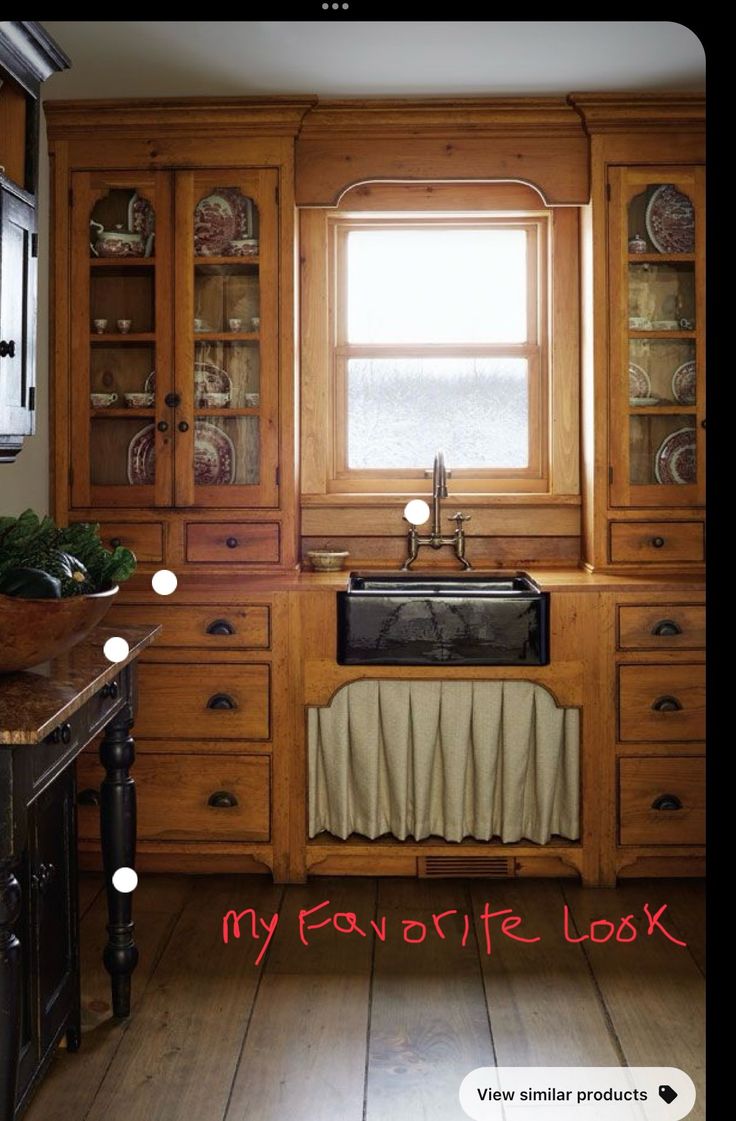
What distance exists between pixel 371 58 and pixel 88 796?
2321mm

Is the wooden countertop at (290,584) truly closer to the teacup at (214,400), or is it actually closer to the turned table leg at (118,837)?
the teacup at (214,400)

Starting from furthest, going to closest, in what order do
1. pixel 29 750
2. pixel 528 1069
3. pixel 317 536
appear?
1. pixel 317 536
2. pixel 528 1069
3. pixel 29 750

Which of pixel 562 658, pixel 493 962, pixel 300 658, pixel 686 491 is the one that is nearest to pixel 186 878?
pixel 300 658

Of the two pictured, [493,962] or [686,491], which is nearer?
[493,962]

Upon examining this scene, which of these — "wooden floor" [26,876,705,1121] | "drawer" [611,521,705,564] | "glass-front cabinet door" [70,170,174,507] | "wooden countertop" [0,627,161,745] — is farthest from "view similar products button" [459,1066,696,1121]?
"glass-front cabinet door" [70,170,174,507]

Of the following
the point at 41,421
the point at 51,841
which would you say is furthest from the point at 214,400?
the point at 51,841

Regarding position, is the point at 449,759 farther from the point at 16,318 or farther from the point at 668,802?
the point at 16,318

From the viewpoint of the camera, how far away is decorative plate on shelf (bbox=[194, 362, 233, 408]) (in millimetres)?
3561

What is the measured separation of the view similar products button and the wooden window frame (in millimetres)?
2020

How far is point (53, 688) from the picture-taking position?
5.98 ft

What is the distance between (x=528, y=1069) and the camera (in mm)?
2172

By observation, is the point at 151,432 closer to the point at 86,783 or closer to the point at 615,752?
the point at 86,783

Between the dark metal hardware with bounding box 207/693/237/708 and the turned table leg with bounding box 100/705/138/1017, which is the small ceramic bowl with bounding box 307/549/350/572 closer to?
the dark metal hardware with bounding box 207/693/237/708

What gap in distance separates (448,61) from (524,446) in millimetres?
1282
